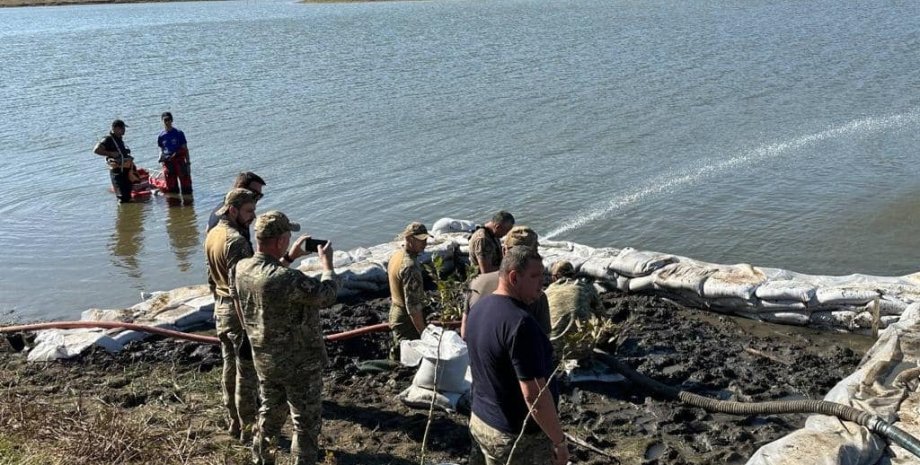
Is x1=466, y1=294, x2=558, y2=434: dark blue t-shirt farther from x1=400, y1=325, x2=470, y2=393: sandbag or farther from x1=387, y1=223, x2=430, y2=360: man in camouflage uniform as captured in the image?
x1=387, y1=223, x2=430, y2=360: man in camouflage uniform

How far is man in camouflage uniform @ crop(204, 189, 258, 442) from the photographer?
5.57 meters

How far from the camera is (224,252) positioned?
563cm

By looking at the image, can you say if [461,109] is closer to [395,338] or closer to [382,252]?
[382,252]

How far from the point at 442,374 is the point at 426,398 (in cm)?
23

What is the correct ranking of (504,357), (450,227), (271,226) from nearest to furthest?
(504,357) < (271,226) < (450,227)

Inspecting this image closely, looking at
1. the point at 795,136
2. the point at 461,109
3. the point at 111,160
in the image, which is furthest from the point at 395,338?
the point at 461,109

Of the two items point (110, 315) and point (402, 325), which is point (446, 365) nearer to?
point (402, 325)

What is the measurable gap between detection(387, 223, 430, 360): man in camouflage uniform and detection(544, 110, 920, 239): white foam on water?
4931mm

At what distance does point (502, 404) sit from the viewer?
4.04 metres

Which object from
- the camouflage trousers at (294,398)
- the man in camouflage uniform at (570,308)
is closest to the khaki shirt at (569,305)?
the man in camouflage uniform at (570,308)

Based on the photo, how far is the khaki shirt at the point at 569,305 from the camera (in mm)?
6750

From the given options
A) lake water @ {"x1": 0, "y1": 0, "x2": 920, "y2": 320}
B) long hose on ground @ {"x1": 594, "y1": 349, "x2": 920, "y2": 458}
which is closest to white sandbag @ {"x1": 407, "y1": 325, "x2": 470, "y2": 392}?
long hose on ground @ {"x1": 594, "y1": 349, "x2": 920, "y2": 458}

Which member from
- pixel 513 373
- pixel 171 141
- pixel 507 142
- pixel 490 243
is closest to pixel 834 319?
pixel 490 243

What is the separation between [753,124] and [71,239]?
11368 millimetres
